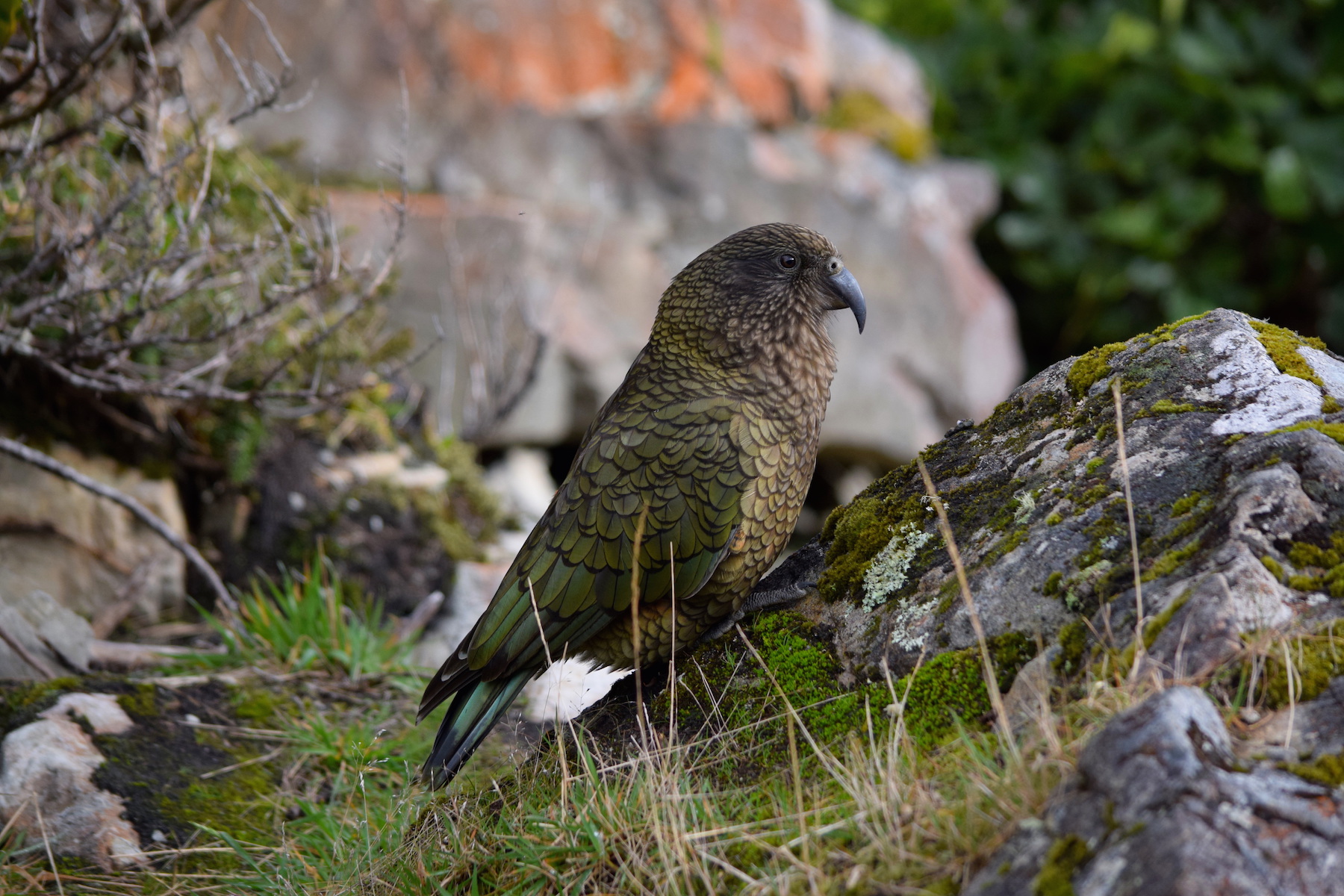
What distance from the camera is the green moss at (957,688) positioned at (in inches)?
92.4

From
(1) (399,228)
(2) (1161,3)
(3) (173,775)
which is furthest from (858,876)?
(2) (1161,3)

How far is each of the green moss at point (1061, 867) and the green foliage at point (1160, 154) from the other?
8.34m

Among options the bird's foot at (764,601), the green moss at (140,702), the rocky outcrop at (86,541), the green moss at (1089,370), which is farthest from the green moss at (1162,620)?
the rocky outcrop at (86,541)

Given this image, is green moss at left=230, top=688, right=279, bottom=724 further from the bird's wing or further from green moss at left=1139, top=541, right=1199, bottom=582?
green moss at left=1139, top=541, right=1199, bottom=582

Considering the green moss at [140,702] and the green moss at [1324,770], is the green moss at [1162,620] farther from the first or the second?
the green moss at [140,702]

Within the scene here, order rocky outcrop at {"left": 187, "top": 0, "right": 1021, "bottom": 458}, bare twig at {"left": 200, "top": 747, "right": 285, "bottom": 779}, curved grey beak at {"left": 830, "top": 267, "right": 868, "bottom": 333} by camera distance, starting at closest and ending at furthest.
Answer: curved grey beak at {"left": 830, "top": 267, "right": 868, "bottom": 333} → bare twig at {"left": 200, "top": 747, "right": 285, "bottom": 779} → rocky outcrop at {"left": 187, "top": 0, "right": 1021, "bottom": 458}

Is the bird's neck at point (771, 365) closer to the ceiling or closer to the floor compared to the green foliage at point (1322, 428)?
closer to the ceiling

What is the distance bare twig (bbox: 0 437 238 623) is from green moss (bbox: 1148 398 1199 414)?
3672 millimetres

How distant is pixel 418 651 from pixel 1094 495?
3.45 meters

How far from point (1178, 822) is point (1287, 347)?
147 centimetres

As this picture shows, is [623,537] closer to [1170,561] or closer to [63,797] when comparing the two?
[1170,561]

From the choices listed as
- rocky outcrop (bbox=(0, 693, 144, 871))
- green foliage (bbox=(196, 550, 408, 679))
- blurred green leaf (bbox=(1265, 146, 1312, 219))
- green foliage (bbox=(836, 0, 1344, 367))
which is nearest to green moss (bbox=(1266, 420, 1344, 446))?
rocky outcrop (bbox=(0, 693, 144, 871))

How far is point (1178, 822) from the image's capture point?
1.65m

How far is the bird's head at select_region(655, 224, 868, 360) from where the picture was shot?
11.2 feet
